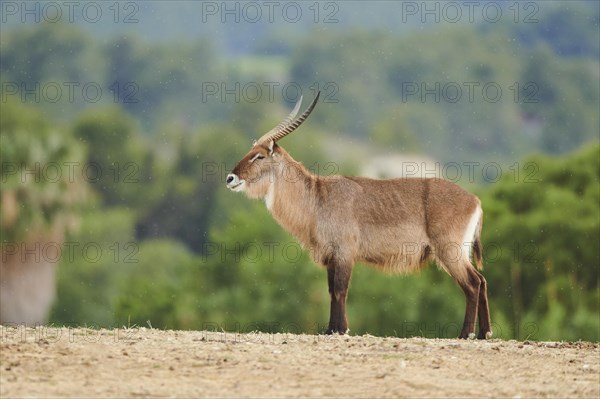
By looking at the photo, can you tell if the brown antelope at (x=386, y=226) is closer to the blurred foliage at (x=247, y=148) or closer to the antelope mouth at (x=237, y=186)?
the antelope mouth at (x=237, y=186)


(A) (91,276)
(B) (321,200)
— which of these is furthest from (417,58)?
(B) (321,200)

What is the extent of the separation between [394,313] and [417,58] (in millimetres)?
152789

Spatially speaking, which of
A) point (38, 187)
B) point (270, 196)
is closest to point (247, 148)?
point (38, 187)

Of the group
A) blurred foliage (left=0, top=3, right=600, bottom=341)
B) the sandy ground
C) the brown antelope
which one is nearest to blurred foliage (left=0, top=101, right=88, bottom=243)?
blurred foliage (left=0, top=3, right=600, bottom=341)

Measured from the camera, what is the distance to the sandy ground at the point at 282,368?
1032cm

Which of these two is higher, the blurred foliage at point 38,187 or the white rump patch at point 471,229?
the white rump patch at point 471,229

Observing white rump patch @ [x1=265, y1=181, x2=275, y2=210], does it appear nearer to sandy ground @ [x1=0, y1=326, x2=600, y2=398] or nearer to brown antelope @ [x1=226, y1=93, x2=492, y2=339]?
brown antelope @ [x1=226, y1=93, x2=492, y2=339]

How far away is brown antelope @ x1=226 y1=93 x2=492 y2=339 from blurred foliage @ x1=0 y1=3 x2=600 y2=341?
8.16 ft

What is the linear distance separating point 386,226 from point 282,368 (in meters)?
4.02

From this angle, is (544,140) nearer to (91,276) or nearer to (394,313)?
(91,276)

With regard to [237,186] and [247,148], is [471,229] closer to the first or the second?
[237,186]

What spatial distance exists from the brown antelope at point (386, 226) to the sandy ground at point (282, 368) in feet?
6.46

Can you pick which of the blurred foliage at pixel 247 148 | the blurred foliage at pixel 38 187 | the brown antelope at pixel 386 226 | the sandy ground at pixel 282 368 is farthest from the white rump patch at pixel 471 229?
the blurred foliage at pixel 38 187

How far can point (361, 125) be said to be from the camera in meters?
163
